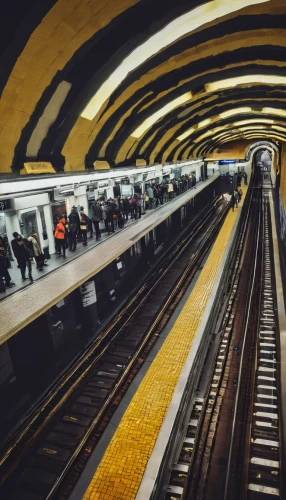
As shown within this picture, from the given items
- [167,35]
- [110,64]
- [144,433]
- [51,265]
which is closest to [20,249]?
[51,265]

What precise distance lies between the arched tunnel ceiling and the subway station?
46 millimetres

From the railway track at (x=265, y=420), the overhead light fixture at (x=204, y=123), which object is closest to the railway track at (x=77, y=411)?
the railway track at (x=265, y=420)

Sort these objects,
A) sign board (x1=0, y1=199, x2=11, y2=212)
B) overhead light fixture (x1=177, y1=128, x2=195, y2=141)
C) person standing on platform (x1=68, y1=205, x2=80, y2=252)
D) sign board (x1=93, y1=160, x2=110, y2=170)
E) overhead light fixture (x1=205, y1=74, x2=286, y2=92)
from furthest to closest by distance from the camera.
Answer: overhead light fixture (x1=177, y1=128, x2=195, y2=141) → sign board (x1=93, y1=160, x2=110, y2=170) → overhead light fixture (x1=205, y1=74, x2=286, y2=92) → person standing on platform (x1=68, y1=205, x2=80, y2=252) → sign board (x1=0, y1=199, x2=11, y2=212)

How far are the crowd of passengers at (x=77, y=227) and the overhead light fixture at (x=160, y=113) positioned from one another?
Result: 3.58 metres

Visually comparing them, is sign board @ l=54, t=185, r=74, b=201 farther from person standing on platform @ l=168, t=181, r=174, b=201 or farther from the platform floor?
person standing on platform @ l=168, t=181, r=174, b=201

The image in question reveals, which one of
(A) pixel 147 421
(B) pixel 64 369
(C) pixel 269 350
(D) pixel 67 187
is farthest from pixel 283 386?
(D) pixel 67 187

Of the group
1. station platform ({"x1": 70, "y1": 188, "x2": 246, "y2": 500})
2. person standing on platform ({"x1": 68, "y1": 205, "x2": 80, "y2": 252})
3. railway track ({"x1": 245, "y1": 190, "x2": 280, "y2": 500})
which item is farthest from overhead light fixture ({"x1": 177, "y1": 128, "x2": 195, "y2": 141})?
station platform ({"x1": 70, "y1": 188, "x2": 246, "y2": 500})

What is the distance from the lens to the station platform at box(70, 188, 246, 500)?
4.09 metres

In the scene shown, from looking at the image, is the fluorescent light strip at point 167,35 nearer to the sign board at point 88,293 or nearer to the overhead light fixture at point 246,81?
the overhead light fixture at point 246,81

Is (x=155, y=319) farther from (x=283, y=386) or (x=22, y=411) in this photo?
(x=22, y=411)

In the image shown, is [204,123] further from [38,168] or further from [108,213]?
[38,168]

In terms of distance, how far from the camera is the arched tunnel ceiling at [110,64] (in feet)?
20.3

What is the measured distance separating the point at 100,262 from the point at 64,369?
425cm

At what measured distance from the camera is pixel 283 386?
22.0 feet
